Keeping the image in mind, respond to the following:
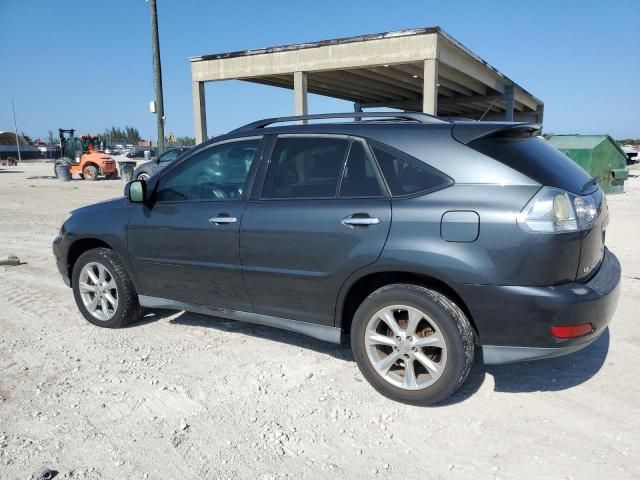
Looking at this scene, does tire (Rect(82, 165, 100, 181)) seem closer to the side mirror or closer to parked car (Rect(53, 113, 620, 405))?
parked car (Rect(53, 113, 620, 405))

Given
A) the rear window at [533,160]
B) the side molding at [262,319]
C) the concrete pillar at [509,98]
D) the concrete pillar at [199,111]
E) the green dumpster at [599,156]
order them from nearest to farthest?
the rear window at [533,160] < the side molding at [262,319] < the green dumpster at [599,156] < the concrete pillar at [199,111] < the concrete pillar at [509,98]

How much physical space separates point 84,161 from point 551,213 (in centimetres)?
2723

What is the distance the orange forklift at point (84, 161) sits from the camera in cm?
2578

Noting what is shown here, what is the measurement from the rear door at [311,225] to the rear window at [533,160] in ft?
2.24

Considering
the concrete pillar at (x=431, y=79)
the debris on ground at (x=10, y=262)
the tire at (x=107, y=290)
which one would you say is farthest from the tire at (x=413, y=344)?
the concrete pillar at (x=431, y=79)

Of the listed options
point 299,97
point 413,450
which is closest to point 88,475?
point 413,450

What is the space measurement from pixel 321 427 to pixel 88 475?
1.21m

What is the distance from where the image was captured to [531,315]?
8.64ft

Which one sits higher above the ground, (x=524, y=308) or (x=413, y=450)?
(x=524, y=308)

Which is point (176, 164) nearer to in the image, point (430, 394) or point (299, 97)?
point (430, 394)

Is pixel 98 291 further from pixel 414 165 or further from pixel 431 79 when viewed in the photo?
pixel 431 79

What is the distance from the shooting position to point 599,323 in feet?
9.17

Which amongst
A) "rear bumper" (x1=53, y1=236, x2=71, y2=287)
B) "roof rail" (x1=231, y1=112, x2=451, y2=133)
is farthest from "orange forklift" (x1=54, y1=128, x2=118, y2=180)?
"roof rail" (x1=231, y1=112, x2=451, y2=133)

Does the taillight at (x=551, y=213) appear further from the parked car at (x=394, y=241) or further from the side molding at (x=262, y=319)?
the side molding at (x=262, y=319)
